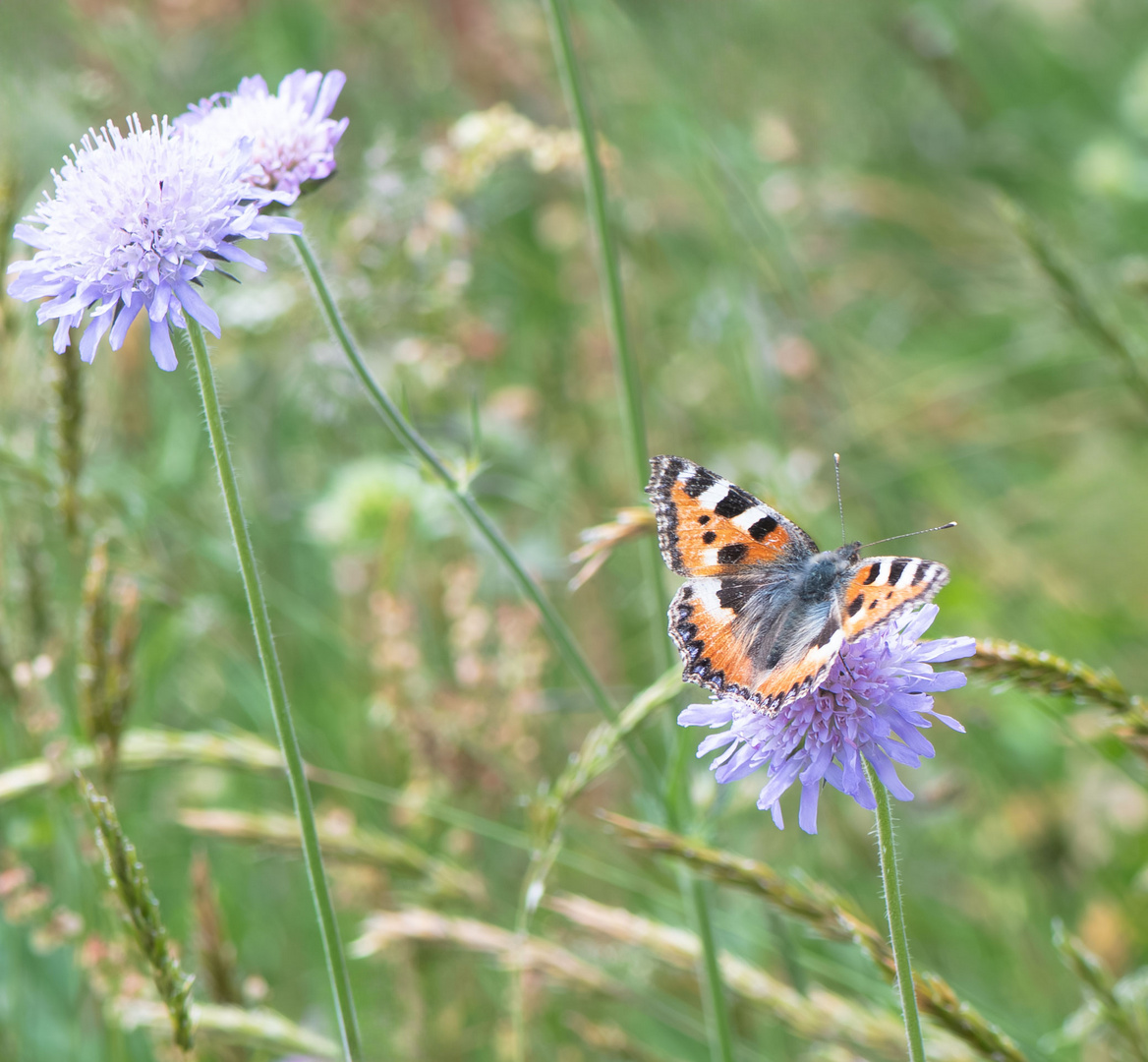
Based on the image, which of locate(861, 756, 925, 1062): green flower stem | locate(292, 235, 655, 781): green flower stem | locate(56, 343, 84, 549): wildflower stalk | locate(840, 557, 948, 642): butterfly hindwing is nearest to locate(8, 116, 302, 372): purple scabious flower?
locate(292, 235, 655, 781): green flower stem

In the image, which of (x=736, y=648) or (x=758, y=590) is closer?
(x=736, y=648)

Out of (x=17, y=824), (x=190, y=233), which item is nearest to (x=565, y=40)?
(x=190, y=233)

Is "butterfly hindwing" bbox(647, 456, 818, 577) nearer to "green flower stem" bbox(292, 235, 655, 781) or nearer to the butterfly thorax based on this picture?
the butterfly thorax

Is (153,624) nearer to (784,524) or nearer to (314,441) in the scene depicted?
(314,441)

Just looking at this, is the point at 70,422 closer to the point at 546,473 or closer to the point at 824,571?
the point at 824,571

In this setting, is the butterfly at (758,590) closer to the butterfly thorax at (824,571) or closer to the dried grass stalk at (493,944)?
the butterfly thorax at (824,571)

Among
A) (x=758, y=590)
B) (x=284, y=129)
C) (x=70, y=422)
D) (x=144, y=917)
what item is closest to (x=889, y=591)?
(x=758, y=590)

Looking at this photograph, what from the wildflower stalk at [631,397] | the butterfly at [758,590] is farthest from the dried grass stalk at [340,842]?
the butterfly at [758,590]
